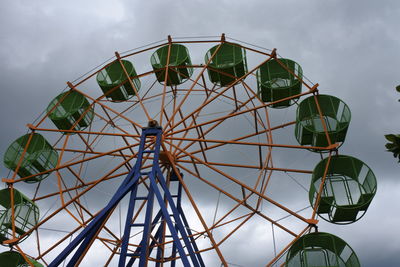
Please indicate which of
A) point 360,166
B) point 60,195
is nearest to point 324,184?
point 360,166

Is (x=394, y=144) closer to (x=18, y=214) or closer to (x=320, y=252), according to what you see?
(x=320, y=252)

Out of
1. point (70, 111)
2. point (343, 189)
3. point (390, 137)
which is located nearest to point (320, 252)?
point (343, 189)

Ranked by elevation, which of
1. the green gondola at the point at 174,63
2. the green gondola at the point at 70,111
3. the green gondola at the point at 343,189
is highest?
the green gondola at the point at 174,63

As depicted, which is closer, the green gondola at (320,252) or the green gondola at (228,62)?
the green gondola at (320,252)

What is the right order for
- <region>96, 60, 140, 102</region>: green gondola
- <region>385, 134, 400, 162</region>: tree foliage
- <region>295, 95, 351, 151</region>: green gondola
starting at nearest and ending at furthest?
<region>385, 134, 400, 162</region>: tree foliage
<region>295, 95, 351, 151</region>: green gondola
<region>96, 60, 140, 102</region>: green gondola

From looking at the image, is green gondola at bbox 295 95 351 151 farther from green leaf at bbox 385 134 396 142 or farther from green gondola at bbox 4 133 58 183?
green gondola at bbox 4 133 58 183

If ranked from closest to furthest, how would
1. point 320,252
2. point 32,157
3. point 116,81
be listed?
point 320,252 → point 32,157 → point 116,81

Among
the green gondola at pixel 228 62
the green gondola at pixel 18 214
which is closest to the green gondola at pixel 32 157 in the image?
the green gondola at pixel 18 214

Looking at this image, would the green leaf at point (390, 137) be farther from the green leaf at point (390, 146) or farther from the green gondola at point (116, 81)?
the green gondola at point (116, 81)

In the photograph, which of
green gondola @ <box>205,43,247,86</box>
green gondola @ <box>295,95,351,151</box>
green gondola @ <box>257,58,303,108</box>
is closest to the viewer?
green gondola @ <box>295,95,351,151</box>

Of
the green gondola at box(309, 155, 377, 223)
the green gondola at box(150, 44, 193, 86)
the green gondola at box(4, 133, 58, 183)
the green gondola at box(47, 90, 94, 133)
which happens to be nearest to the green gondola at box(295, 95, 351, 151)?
the green gondola at box(309, 155, 377, 223)

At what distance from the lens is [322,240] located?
11.7 m

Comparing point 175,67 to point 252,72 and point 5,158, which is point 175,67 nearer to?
point 252,72

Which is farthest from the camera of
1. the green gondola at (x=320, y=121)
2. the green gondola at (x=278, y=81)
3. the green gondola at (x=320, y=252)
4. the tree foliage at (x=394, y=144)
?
the green gondola at (x=278, y=81)
